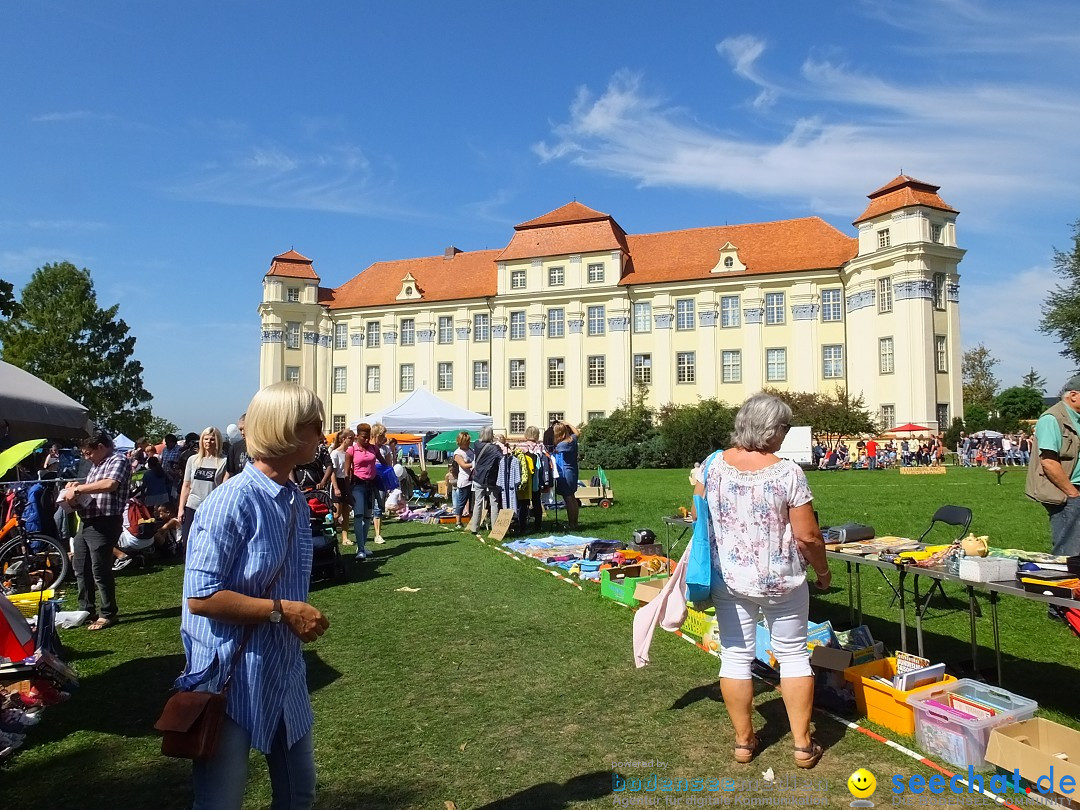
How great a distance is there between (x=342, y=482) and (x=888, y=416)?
132 ft

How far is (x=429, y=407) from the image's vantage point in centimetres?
1988

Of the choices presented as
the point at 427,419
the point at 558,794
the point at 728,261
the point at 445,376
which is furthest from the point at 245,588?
the point at 445,376

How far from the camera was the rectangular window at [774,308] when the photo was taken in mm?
46781

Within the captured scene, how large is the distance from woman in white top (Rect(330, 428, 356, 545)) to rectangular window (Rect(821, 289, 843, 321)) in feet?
133

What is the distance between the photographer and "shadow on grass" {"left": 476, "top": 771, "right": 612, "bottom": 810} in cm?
337

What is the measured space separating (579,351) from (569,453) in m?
38.3

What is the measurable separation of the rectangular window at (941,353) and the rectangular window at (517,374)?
2728 centimetres

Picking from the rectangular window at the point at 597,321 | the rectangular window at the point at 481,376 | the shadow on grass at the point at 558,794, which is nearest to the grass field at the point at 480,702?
the shadow on grass at the point at 558,794

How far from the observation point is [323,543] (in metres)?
8.61

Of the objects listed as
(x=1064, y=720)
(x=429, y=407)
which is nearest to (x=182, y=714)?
(x=1064, y=720)

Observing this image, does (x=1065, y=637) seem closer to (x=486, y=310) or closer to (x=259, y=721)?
(x=259, y=721)

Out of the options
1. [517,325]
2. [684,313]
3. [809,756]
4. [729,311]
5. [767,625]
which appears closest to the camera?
[809,756]

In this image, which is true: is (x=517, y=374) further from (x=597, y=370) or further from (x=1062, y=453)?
(x=1062, y=453)

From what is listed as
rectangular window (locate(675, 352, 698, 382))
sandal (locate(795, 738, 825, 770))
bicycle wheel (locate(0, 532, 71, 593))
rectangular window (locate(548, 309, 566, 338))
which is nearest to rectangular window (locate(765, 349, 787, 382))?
rectangular window (locate(675, 352, 698, 382))
